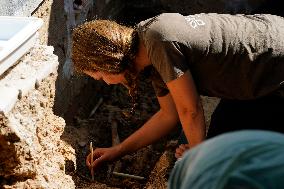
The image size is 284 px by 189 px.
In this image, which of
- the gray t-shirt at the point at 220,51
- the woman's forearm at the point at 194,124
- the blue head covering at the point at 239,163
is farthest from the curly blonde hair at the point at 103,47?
the blue head covering at the point at 239,163

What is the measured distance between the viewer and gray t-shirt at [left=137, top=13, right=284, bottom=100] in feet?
7.97

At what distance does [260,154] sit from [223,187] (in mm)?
110

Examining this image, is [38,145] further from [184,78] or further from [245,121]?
[245,121]

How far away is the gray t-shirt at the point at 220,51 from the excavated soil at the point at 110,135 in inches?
17.5

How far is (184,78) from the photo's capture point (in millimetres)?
2471

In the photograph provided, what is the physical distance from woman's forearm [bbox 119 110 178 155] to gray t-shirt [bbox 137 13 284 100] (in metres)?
0.46

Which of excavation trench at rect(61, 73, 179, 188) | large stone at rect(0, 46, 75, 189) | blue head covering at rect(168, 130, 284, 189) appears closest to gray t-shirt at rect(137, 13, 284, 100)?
large stone at rect(0, 46, 75, 189)

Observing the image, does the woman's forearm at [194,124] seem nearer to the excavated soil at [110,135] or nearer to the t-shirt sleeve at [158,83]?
the t-shirt sleeve at [158,83]

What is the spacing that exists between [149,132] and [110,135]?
1.24m

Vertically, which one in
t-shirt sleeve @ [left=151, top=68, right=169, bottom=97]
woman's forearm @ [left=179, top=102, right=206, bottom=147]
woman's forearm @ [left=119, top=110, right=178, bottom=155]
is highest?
t-shirt sleeve @ [left=151, top=68, right=169, bottom=97]

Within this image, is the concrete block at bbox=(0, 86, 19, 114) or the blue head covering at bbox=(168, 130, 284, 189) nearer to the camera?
the blue head covering at bbox=(168, 130, 284, 189)

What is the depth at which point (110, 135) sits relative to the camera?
172 inches

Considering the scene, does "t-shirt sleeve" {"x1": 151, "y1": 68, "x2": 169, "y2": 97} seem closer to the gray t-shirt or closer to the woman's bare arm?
the gray t-shirt

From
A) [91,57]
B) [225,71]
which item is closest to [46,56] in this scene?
[91,57]
